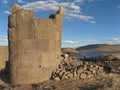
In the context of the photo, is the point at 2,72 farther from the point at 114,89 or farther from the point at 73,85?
the point at 114,89

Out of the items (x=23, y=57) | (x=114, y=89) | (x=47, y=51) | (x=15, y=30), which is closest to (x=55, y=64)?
(x=47, y=51)

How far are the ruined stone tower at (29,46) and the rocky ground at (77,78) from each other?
539 mm

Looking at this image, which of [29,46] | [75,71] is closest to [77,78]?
[75,71]

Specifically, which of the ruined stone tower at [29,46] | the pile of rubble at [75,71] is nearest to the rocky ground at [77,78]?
the pile of rubble at [75,71]

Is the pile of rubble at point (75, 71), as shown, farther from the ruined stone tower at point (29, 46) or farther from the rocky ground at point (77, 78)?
the ruined stone tower at point (29, 46)

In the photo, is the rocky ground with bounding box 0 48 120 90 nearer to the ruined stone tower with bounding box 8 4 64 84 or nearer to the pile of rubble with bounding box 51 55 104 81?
the pile of rubble with bounding box 51 55 104 81

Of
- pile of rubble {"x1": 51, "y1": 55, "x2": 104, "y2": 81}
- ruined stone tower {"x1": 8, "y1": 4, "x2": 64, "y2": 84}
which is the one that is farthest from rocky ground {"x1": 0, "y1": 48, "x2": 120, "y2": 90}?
ruined stone tower {"x1": 8, "y1": 4, "x2": 64, "y2": 84}

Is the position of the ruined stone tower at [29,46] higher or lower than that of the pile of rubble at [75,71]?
higher

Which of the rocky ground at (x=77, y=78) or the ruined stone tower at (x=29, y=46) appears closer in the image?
the rocky ground at (x=77, y=78)

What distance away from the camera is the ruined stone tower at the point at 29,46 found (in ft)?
39.7

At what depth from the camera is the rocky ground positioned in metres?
10.4

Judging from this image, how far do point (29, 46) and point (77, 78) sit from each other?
8.74ft

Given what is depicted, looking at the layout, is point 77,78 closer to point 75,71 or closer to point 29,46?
point 75,71

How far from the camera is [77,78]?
12016 millimetres
